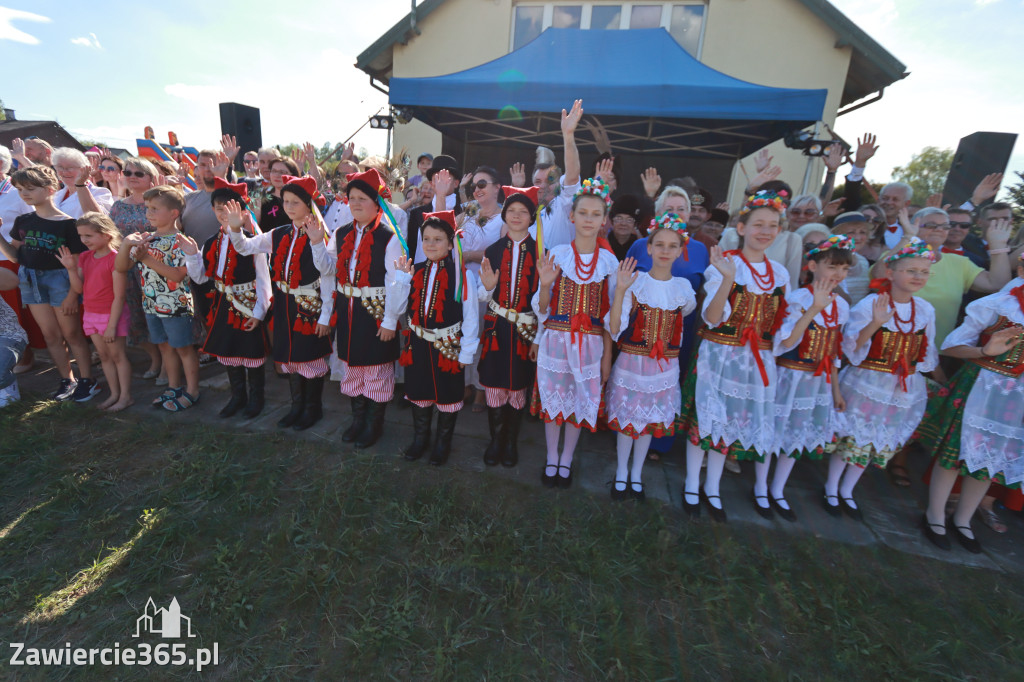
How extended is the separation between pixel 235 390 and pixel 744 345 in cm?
413

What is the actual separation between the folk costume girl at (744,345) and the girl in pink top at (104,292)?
4.72 meters

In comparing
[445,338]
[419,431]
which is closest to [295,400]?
[419,431]

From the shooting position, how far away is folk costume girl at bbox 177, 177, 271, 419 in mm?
3450

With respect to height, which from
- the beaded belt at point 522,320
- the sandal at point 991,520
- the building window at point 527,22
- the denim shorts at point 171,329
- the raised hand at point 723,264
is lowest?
the sandal at point 991,520

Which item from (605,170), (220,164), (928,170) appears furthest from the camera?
(928,170)

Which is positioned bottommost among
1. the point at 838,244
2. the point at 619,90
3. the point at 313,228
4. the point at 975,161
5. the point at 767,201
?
the point at 313,228

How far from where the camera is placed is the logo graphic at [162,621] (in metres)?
2.04

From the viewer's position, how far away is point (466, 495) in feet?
10.0

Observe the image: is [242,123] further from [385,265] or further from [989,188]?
[989,188]

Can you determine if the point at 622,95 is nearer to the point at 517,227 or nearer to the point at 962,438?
the point at 517,227

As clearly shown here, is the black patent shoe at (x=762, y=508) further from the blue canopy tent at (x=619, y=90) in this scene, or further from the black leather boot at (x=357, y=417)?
the blue canopy tent at (x=619, y=90)

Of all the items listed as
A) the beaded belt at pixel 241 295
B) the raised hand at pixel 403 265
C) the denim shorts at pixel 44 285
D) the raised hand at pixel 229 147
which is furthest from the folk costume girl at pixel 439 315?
the denim shorts at pixel 44 285

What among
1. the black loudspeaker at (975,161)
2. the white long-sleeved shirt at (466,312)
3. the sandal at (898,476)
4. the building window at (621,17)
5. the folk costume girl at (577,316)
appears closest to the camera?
the folk costume girl at (577,316)

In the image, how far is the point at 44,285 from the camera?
400cm
